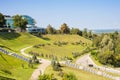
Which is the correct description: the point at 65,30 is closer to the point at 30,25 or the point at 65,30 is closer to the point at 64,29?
the point at 64,29

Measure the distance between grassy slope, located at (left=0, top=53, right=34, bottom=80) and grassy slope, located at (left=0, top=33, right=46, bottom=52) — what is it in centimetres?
2718

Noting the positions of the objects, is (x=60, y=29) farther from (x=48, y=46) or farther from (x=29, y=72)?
(x=29, y=72)

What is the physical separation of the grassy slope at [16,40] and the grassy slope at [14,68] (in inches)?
1070

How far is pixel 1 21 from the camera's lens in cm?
11525

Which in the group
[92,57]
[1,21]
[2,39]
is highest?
[1,21]

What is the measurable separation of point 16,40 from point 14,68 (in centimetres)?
4833

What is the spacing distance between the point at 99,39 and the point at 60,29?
40.1 meters

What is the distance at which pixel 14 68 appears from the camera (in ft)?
188

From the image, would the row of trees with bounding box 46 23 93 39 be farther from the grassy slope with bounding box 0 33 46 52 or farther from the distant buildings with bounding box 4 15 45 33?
the grassy slope with bounding box 0 33 46 52

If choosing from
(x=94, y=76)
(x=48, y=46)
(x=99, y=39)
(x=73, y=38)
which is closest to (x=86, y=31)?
(x=73, y=38)

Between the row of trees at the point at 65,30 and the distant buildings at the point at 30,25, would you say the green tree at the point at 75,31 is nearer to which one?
the row of trees at the point at 65,30

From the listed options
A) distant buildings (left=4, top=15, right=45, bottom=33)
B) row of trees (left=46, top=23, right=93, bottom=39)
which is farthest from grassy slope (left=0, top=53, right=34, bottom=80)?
row of trees (left=46, top=23, right=93, bottom=39)

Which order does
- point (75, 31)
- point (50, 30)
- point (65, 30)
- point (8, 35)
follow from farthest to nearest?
point (75, 31) → point (65, 30) → point (50, 30) → point (8, 35)

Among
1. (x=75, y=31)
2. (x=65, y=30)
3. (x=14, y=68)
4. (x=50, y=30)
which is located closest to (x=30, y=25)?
(x=50, y=30)
